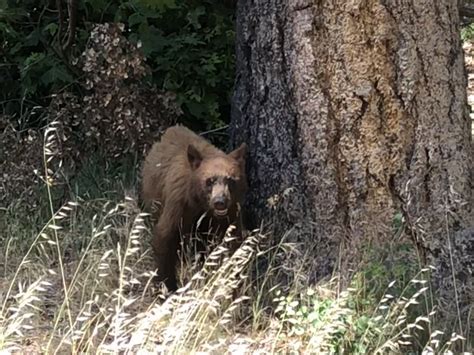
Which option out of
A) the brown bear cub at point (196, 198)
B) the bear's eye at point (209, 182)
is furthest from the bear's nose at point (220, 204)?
the bear's eye at point (209, 182)

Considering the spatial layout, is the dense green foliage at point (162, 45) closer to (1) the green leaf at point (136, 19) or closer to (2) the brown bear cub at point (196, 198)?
(1) the green leaf at point (136, 19)

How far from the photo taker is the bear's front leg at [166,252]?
5.42 meters

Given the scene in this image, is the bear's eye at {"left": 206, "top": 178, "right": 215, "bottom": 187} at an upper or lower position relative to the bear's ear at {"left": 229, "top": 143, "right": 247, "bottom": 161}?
lower

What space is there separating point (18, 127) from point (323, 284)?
11.8ft

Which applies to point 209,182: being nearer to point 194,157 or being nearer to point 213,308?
point 194,157

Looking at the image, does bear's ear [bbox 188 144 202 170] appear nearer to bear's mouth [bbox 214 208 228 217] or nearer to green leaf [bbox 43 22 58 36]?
bear's mouth [bbox 214 208 228 217]

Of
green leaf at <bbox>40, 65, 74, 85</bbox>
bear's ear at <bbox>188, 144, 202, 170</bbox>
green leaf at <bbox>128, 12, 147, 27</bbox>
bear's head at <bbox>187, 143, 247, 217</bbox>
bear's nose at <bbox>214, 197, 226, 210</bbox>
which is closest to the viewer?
bear's nose at <bbox>214, 197, 226, 210</bbox>

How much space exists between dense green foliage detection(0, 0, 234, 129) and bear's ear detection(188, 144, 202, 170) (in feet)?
5.46

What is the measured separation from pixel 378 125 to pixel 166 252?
1373mm

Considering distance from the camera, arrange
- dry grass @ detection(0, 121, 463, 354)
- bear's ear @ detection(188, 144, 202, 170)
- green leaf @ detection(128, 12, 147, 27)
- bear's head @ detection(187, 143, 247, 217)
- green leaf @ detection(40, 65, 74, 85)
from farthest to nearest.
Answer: green leaf @ detection(40, 65, 74, 85) → green leaf @ detection(128, 12, 147, 27) → bear's ear @ detection(188, 144, 202, 170) → bear's head @ detection(187, 143, 247, 217) → dry grass @ detection(0, 121, 463, 354)

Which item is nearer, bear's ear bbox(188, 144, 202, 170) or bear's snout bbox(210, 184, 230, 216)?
bear's snout bbox(210, 184, 230, 216)

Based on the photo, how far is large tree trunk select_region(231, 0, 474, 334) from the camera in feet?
16.5

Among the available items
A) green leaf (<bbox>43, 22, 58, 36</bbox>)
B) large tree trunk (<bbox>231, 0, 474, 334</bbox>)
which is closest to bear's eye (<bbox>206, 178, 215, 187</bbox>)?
large tree trunk (<bbox>231, 0, 474, 334</bbox>)

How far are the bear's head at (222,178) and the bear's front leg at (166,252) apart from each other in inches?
9.6
